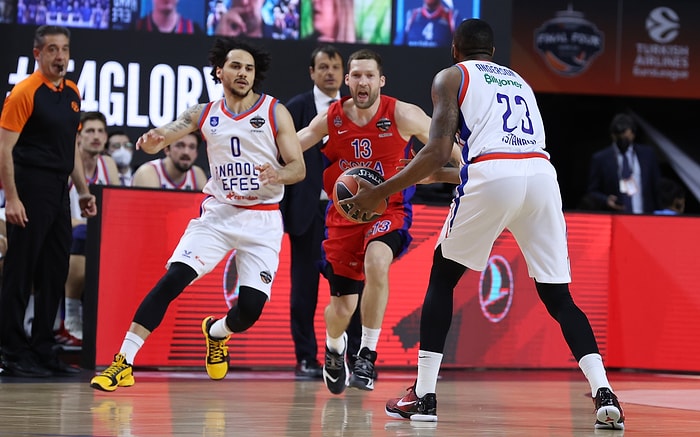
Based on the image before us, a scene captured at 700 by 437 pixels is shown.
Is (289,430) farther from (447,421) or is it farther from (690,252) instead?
(690,252)

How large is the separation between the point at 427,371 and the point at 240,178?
2.13 metres

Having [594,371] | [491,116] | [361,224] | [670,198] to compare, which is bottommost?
[594,371]

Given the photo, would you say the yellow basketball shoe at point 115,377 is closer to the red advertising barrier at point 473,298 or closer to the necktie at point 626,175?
the red advertising barrier at point 473,298

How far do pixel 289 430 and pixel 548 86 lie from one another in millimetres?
10308

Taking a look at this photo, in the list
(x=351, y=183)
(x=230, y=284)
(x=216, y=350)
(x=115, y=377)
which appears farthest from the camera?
(x=230, y=284)

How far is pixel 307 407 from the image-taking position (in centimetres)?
638

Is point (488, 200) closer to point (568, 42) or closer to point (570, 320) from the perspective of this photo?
point (570, 320)

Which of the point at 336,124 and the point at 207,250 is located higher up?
the point at 336,124

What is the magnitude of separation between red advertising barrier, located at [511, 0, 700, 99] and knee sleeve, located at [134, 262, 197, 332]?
28.2 ft

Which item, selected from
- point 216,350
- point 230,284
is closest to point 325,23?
point 230,284

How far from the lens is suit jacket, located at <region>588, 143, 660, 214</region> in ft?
37.5

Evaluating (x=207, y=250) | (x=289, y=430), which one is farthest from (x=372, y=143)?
(x=289, y=430)

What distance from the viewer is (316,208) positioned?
28.5ft

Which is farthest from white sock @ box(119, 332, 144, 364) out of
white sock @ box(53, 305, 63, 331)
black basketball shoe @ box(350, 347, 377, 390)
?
white sock @ box(53, 305, 63, 331)
